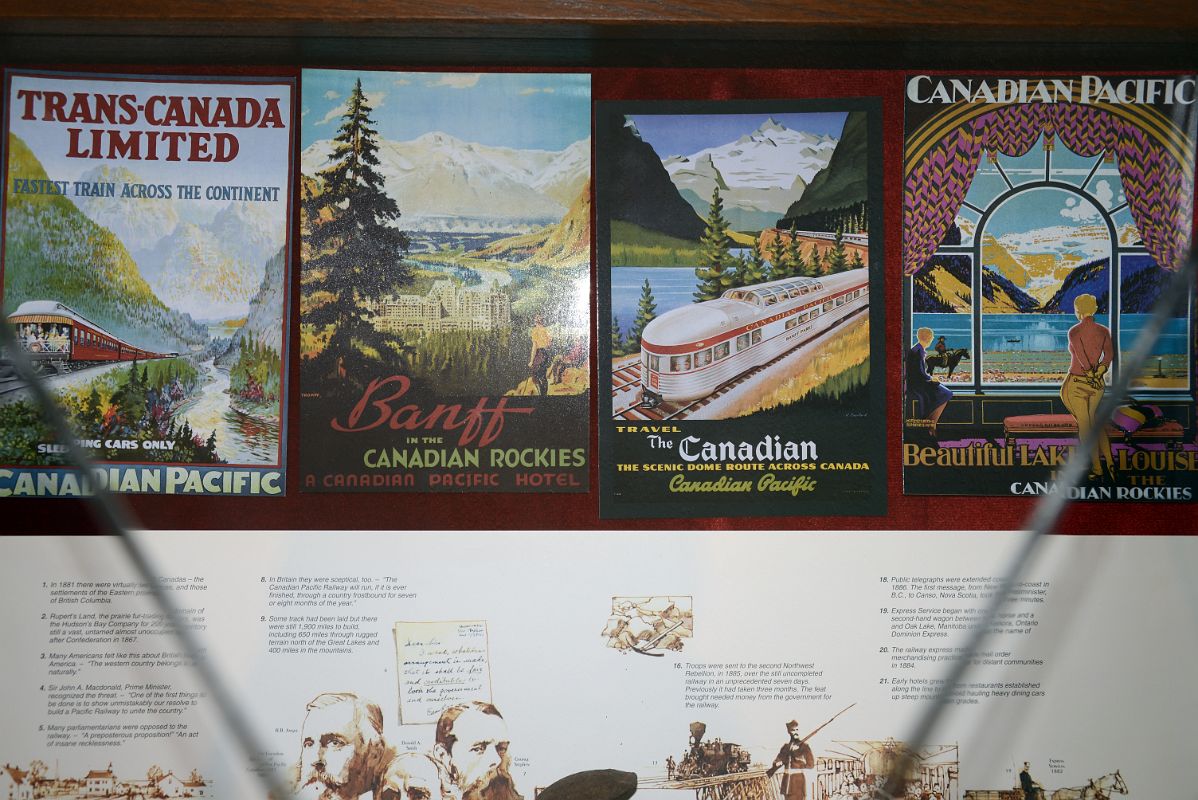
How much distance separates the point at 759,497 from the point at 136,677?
1431 mm

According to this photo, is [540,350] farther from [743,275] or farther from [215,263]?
[215,263]

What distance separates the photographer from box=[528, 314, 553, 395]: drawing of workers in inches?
81.1

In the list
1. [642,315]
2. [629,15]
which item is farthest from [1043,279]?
[629,15]

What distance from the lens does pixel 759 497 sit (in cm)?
206

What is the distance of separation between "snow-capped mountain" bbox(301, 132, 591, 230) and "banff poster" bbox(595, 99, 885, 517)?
0.30 feet

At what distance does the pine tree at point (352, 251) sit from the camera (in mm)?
2057

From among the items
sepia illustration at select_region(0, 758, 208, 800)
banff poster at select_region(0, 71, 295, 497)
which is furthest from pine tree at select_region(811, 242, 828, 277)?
sepia illustration at select_region(0, 758, 208, 800)

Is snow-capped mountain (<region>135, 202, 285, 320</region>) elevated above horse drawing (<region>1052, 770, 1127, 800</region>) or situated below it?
above

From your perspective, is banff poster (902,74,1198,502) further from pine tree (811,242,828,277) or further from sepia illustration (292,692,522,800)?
sepia illustration (292,692,522,800)

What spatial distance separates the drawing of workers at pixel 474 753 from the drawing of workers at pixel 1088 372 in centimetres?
145

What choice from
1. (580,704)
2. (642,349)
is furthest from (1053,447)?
(580,704)

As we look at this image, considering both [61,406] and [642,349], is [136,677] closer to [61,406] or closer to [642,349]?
[61,406]

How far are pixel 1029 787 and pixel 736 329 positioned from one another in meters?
1.19

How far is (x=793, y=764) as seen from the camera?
6.62ft
